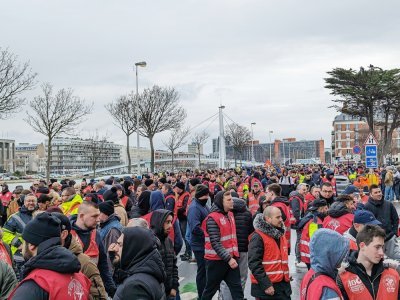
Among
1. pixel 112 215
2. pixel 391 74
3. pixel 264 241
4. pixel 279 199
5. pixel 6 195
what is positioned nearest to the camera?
pixel 264 241

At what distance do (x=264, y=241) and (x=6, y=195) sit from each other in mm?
10573

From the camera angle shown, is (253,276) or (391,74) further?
(391,74)

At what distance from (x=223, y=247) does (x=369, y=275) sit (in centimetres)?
291

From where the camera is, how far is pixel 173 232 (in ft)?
22.3

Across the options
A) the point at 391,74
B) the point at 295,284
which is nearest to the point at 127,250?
the point at 295,284

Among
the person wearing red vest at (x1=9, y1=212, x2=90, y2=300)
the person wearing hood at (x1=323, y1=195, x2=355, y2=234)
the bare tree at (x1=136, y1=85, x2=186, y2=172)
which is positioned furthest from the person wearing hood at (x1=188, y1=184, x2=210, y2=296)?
the bare tree at (x1=136, y1=85, x2=186, y2=172)

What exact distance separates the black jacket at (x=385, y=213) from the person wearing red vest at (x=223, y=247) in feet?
9.26

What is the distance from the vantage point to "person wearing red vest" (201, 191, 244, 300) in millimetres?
6465

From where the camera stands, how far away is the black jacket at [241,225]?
22.9 ft

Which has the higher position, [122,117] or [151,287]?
[122,117]

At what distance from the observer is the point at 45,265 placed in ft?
9.78

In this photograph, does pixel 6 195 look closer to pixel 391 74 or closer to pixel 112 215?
pixel 112 215

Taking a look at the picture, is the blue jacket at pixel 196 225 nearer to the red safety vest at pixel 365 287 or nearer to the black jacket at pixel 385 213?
the black jacket at pixel 385 213

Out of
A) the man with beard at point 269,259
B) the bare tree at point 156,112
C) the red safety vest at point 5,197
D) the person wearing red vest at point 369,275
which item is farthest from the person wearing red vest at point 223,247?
the bare tree at point 156,112
